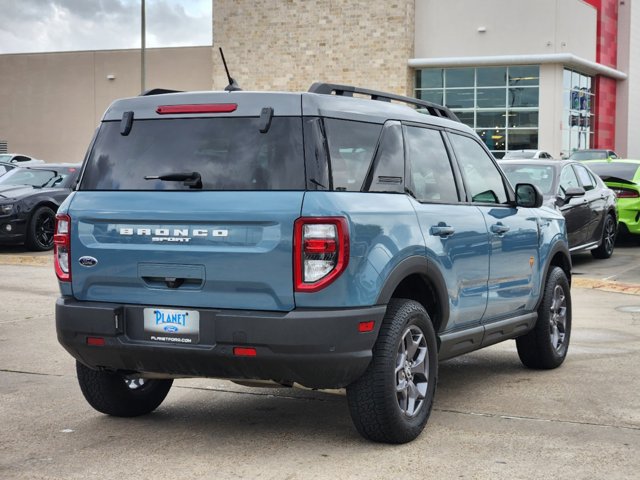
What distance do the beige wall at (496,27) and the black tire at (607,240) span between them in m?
27.2

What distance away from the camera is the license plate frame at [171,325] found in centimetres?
544

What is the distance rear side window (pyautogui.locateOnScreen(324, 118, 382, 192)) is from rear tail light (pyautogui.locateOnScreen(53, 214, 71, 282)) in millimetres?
1512

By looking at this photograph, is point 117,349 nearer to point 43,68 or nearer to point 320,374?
point 320,374

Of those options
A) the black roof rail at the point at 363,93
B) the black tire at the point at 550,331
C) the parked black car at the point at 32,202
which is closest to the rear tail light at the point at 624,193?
the parked black car at the point at 32,202

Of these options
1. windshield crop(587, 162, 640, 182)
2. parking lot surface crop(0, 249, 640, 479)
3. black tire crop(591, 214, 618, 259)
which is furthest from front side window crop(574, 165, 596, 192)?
parking lot surface crop(0, 249, 640, 479)

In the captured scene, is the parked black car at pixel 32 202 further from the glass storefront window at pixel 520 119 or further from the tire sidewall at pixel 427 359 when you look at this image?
the glass storefront window at pixel 520 119

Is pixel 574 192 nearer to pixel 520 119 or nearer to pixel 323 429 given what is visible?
pixel 323 429

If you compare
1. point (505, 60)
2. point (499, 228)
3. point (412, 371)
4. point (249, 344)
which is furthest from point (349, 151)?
point (505, 60)

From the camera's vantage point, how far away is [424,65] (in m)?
45.1

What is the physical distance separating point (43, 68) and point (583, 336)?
50.4m

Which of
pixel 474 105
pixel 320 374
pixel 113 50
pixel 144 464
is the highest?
pixel 113 50

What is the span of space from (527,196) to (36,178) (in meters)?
14.3

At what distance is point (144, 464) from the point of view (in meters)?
5.40

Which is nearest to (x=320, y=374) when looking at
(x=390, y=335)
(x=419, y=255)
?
(x=390, y=335)
